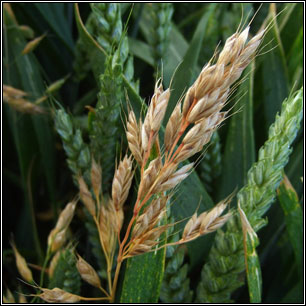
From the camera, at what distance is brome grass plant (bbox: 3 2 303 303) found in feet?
1.18

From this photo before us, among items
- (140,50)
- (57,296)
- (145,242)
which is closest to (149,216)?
(145,242)

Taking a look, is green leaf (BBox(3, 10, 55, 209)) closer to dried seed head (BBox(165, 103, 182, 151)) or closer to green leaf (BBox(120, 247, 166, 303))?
green leaf (BBox(120, 247, 166, 303))

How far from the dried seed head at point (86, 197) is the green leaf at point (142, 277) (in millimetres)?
72

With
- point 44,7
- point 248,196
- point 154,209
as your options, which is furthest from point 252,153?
point 44,7

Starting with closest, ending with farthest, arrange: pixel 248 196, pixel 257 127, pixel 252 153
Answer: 1. pixel 248 196
2. pixel 252 153
3. pixel 257 127

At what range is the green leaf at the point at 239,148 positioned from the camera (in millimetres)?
586

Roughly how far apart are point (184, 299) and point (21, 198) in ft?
1.54

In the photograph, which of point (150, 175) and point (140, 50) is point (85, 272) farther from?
point (140, 50)

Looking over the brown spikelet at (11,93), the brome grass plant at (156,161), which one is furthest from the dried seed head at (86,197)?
the brown spikelet at (11,93)

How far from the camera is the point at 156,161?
0.34 metres

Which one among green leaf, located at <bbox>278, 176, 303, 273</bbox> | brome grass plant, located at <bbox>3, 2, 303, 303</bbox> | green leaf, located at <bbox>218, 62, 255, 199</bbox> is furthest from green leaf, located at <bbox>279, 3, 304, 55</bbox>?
green leaf, located at <bbox>278, 176, 303, 273</bbox>

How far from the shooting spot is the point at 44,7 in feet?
2.49

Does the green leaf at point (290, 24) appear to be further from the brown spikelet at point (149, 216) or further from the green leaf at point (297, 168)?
the brown spikelet at point (149, 216)

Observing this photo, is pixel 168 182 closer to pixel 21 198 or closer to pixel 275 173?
pixel 275 173
